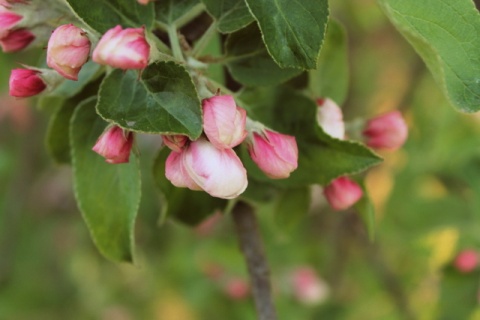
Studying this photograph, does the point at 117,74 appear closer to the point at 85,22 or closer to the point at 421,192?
the point at 85,22

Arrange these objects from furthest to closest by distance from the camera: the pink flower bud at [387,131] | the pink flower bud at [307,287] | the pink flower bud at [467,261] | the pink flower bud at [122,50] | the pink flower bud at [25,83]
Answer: the pink flower bud at [307,287] < the pink flower bud at [467,261] < the pink flower bud at [387,131] < the pink flower bud at [25,83] < the pink flower bud at [122,50]

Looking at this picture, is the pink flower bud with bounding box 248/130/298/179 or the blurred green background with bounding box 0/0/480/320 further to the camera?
the blurred green background with bounding box 0/0/480/320

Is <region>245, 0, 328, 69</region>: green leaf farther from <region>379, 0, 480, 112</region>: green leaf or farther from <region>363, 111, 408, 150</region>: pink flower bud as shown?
<region>363, 111, 408, 150</region>: pink flower bud

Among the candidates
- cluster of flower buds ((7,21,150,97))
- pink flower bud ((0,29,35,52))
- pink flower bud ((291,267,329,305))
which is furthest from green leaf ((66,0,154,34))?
pink flower bud ((291,267,329,305))

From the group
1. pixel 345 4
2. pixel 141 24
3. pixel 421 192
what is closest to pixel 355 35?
pixel 345 4

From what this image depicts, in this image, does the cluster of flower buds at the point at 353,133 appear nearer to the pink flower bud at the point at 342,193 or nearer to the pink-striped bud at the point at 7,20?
the pink flower bud at the point at 342,193

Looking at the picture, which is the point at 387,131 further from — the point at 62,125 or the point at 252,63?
the point at 62,125

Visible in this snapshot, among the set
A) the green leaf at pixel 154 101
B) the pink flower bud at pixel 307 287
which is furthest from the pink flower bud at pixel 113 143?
the pink flower bud at pixel 307 287

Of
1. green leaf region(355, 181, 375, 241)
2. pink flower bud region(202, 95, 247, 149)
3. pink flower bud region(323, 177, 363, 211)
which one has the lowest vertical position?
green leaf region(355, 181, 375, 241)
